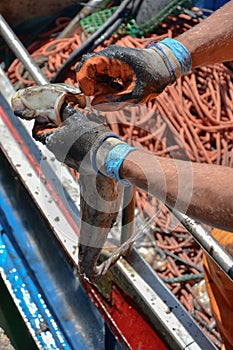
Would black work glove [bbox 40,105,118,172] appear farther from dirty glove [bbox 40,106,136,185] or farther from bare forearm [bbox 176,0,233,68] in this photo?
bare forearm [bbox 176,0,233,68]

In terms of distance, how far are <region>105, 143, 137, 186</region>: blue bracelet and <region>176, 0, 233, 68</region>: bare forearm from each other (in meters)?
0.67

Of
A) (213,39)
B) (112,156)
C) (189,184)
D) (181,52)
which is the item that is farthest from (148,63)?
(189,184)

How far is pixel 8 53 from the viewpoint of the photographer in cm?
448

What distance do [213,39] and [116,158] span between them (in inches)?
30.5

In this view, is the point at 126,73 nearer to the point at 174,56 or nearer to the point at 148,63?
the point at 148,63

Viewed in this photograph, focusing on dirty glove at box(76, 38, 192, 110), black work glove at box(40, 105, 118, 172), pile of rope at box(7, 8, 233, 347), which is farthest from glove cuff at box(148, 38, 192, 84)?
pile of rope at box(7, 8, 233, 347)

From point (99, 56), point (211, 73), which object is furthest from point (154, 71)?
point (211, 73)

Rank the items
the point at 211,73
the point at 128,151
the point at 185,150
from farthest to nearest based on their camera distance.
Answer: the point at 211,73, the point at 185,150, the point at 128,151

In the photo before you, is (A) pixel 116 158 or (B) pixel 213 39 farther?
(B) pixel 213 39

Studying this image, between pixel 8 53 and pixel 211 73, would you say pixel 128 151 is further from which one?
pixel 8 53

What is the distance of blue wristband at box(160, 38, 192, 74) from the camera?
2.49 meters

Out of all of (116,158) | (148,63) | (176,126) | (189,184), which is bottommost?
(176,126)

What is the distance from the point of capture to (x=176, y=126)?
404 cm

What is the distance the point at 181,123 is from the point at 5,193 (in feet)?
4.05
